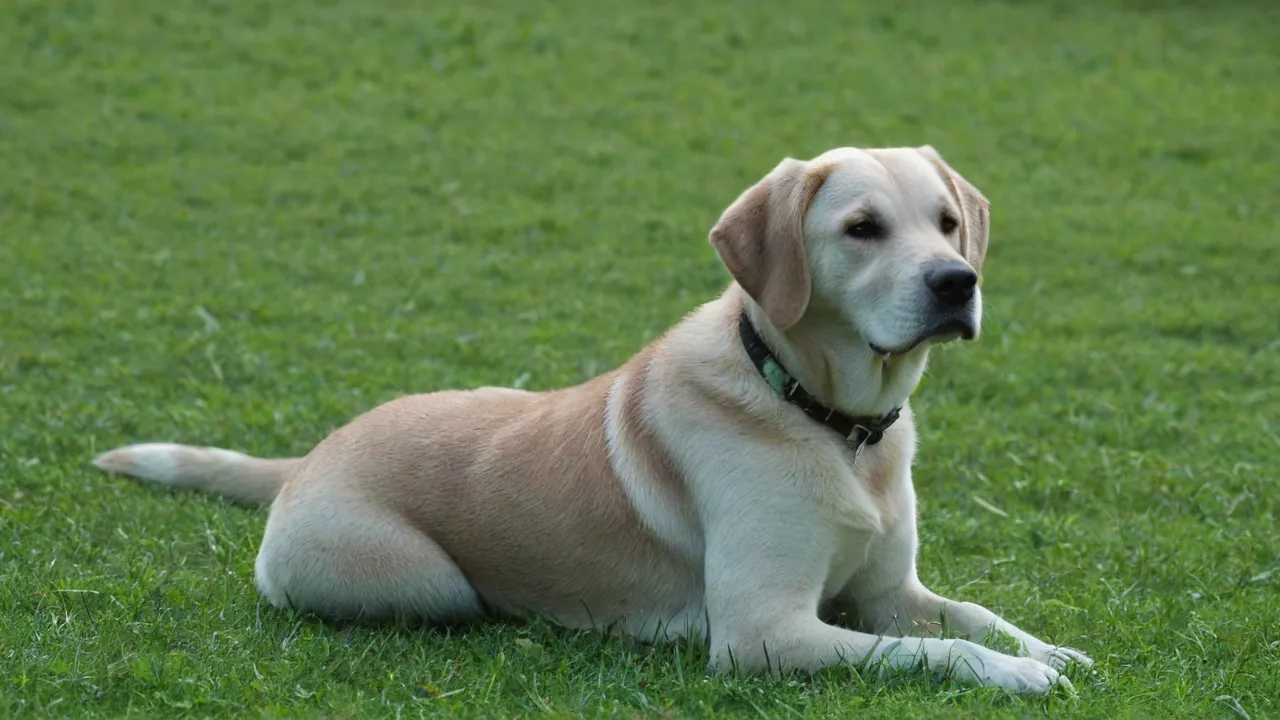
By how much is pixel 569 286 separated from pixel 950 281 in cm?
626

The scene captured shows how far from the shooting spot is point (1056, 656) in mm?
4973

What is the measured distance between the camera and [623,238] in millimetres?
11914

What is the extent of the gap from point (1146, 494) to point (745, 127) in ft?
25.9

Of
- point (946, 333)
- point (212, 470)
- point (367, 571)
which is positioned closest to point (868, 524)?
point (946, 333)

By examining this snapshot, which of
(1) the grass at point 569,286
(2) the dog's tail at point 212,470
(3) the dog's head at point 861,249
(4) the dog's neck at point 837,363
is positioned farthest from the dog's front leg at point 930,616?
(2) the dog's tail at point 212,470

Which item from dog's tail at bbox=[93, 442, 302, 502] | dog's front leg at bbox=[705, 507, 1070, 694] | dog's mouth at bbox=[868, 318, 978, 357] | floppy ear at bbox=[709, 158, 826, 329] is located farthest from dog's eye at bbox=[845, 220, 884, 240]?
dog's tail at bbox=[93, 442, 302, 502]

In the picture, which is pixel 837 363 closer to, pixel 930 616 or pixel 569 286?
pixel 930 616

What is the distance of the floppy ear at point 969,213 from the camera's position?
17.1 feet

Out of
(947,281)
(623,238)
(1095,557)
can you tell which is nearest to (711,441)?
(947,281)

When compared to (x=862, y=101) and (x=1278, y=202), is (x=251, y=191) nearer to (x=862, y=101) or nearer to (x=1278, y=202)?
(x=862, y=101)

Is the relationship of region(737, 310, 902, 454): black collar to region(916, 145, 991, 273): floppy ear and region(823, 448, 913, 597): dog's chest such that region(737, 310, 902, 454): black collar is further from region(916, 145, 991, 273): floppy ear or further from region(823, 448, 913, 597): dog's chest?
region(916, 145, 991, 273): floppy ear

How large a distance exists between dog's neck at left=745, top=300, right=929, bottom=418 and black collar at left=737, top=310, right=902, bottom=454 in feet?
0.07

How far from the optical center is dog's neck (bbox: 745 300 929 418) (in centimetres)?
502

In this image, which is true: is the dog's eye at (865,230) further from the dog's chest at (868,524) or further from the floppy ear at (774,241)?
the dog's chest at (868,524)
